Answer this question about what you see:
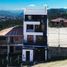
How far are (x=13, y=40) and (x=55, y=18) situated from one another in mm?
4383

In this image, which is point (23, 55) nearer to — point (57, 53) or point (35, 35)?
point (35, 35)

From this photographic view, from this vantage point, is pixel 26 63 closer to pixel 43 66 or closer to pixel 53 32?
pixel 43 66

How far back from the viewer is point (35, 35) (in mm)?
11656

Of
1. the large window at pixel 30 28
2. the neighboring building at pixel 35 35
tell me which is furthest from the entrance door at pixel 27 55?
the large window at pixel 30 28

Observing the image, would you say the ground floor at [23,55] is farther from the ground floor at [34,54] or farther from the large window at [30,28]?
the large window at [30,28]

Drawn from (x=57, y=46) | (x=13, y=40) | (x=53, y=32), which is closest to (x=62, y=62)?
(x=57, y=46)

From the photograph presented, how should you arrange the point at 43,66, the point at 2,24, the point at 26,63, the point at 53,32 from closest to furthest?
the point at 43,66 → the point at 26,63 → the point at 2,24 → the point at 53,32

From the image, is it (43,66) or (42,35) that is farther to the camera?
(42,35)

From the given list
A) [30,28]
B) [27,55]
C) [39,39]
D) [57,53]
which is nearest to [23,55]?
[27,55]

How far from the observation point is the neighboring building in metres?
11.4

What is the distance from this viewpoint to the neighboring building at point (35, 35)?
11.4 m

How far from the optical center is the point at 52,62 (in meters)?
10.8

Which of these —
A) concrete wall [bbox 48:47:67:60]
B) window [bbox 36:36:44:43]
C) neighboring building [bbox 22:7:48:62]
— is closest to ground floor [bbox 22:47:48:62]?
neighboring building [bbox 22:7:48:62]

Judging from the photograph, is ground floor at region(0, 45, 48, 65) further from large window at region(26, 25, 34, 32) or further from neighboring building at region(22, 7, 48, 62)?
large window at region(26, 25, 34, 32)
